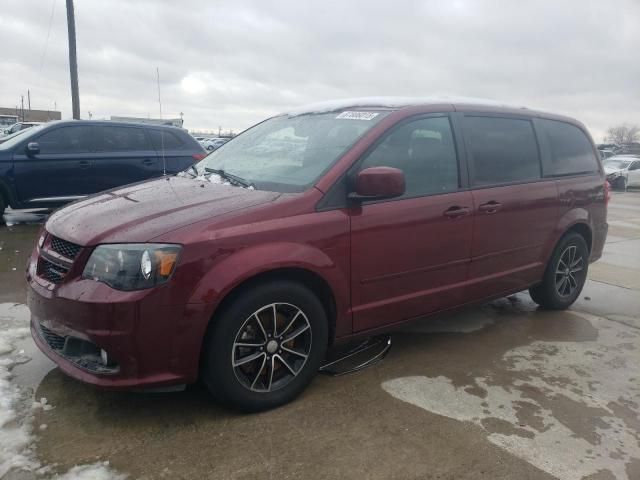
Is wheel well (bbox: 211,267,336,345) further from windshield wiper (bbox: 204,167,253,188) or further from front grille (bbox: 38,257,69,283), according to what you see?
front grille (bbox: 38,257,69,283)

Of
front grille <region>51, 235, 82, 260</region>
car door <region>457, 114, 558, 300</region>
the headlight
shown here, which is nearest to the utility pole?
front grille <region>51, 235, 82, 260</region>

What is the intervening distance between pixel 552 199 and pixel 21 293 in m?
4.72

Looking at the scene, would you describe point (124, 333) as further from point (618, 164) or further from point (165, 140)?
point (618, 164)

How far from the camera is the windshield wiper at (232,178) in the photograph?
3.39 m

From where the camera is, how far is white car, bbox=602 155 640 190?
23.0 metres

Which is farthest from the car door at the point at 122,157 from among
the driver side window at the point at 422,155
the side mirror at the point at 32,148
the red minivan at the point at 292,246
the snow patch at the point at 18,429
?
the driver side window at the point at 422,155

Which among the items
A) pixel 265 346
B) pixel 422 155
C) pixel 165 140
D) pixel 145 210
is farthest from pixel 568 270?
pixel 165 140

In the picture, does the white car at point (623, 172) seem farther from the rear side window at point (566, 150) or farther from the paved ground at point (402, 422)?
the paved ground at point (402, 422)

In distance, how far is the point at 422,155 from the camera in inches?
146

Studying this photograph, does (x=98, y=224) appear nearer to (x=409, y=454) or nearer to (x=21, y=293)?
(x=409, y=454)

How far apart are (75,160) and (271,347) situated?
21.1ft

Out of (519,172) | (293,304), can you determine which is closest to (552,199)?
(519,172)

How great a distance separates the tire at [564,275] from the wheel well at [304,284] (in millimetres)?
2440

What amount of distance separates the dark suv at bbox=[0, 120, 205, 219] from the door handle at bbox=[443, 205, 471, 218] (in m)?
5.18
